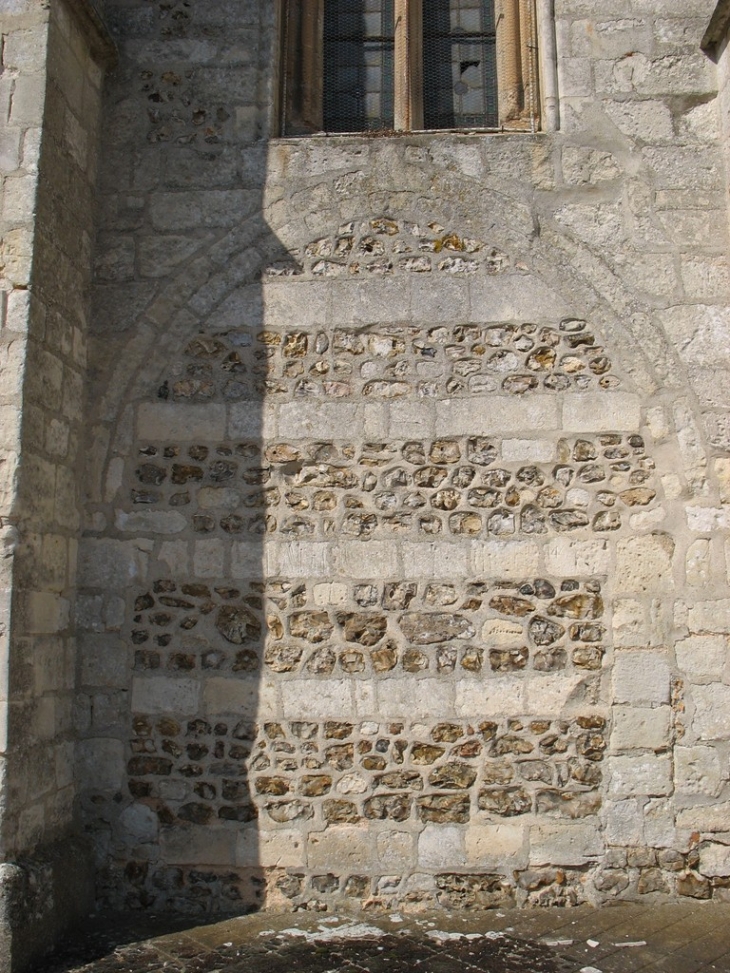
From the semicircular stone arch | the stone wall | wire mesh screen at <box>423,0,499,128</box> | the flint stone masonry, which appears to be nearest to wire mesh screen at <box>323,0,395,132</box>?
wire mesh screen at <box>423,0,499,128</box>

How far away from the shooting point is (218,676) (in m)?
4.17

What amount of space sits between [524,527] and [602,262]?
1335 mm

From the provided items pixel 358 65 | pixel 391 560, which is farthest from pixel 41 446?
pixel 358 65

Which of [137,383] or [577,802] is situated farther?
[137,383]

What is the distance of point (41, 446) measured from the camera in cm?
388

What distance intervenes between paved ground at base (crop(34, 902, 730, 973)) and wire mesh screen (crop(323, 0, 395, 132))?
3.91 m

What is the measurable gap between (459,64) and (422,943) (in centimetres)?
434

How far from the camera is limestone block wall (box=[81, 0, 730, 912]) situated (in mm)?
4027

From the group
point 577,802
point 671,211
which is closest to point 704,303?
point 671,211

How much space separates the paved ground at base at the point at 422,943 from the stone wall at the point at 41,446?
335mm

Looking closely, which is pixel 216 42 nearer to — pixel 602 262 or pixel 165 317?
pixel 165 317

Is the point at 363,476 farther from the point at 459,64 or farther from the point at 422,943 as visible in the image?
the point at 459,64

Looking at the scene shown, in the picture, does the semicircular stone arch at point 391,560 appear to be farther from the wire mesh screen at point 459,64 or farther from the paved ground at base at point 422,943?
the wire mesh screen at point 459,64

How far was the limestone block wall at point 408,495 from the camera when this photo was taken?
403cm
